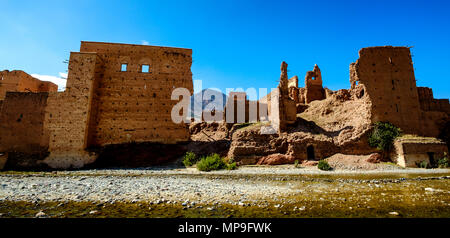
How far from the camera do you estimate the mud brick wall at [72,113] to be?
19.8 metres

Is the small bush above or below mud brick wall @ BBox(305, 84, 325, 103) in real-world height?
below

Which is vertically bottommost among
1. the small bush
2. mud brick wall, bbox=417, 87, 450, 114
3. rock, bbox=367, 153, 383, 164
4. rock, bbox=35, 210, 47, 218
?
rock, bbox=35, 210, 47, 218

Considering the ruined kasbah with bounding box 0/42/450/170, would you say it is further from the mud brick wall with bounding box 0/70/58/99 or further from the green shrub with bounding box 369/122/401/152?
the mud brick wall with bounding box 0/70/58/99

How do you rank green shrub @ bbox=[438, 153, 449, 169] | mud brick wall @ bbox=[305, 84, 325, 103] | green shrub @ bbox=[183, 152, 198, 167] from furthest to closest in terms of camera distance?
mud brick wall @ bbox=[305, 84, 325, 103] → green shrub @ bbox=[183, 152, 198, 167] → green shrub @ bbox=[438, 153, 449, 169]

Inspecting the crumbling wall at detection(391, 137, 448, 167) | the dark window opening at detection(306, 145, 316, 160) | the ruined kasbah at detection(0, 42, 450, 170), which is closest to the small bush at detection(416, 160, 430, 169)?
the crumbling wall at detection(391, 137, 448, 167)

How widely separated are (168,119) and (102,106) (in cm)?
694

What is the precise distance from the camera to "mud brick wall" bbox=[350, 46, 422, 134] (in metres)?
20.6

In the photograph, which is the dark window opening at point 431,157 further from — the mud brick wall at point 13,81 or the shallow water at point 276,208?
the mud brick wall at point 13,81

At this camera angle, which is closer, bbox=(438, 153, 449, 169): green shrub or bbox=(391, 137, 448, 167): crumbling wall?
bbox=(438, 153, 449, 169): green shrub

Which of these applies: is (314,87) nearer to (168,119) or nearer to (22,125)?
(168,119)

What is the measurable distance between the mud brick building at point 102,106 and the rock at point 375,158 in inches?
671

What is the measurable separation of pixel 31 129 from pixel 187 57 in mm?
16345

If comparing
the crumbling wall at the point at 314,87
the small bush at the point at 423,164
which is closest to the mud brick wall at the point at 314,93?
the crumbling wall at the point at 314,87

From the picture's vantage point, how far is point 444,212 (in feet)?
15.7
